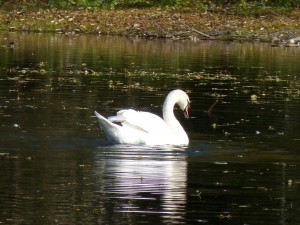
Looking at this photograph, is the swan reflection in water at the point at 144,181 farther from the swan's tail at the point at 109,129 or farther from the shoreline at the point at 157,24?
the shoreline at the point at 157,24

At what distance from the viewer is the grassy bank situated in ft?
144

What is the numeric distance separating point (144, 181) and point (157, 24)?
32240 millimetres

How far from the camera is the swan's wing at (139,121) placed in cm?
1641

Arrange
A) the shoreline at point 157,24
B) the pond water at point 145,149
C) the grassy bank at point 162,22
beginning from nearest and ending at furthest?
the pond water at point 145,149 < the shoreline at point 157,24 < the grassy bank at point 162,22

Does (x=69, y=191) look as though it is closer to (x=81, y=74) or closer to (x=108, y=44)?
(x=81, y=74)

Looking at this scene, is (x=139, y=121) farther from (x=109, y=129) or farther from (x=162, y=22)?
(x=162, y=22)

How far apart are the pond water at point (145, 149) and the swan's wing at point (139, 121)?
33 cm

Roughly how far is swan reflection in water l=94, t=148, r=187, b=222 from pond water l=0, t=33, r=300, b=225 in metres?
0.01

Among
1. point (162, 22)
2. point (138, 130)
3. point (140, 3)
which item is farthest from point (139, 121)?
point (140, 3)

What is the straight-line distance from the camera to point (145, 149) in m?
16.2

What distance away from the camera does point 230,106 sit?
22.3m

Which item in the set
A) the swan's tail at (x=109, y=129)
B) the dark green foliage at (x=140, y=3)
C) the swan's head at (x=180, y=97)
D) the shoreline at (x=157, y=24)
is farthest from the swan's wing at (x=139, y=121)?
the dark green foliage at (x=140, y=3)

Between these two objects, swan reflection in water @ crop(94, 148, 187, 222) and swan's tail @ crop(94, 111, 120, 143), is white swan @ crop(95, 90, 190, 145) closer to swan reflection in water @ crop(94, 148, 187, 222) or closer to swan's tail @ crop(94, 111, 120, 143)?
swan's tail @ crop(94, 111, 120, 143)

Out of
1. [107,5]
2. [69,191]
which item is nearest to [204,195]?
[69,191]
